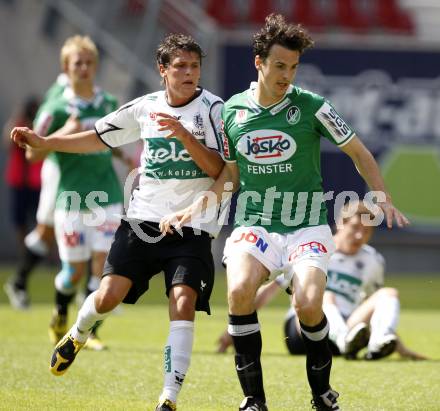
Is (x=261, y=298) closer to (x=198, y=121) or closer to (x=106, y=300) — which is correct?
(x=106, y=300)

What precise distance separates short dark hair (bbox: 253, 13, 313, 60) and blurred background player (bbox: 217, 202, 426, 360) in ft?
8.83

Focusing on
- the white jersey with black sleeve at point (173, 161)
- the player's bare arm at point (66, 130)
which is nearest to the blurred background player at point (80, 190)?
the player's bare arm at point (66, 130)

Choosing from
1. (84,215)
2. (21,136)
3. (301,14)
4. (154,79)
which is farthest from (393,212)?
(301,14)

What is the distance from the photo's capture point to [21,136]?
6.82m

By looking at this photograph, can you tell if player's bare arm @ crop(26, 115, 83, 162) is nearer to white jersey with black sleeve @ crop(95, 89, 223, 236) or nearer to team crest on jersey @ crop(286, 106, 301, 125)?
white jersey with black sleeve @ crop(95, 89, 223, 236)

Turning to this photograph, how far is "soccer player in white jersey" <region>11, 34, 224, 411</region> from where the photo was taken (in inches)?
259

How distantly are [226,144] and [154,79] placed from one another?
1242cm

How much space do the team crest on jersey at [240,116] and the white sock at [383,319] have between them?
107 inches

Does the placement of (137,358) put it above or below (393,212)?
Result: below

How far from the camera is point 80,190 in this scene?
9609 mm

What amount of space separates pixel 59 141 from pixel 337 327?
9.82 ft

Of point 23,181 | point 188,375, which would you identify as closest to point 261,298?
point 188,375

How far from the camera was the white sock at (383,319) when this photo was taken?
849 centimetres

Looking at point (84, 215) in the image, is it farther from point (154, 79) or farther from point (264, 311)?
point (154, 79)
